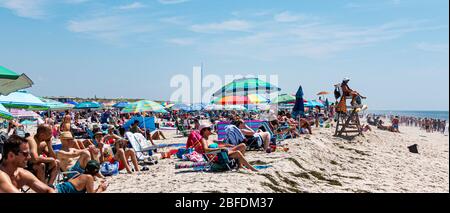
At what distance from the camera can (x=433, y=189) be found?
838 cm

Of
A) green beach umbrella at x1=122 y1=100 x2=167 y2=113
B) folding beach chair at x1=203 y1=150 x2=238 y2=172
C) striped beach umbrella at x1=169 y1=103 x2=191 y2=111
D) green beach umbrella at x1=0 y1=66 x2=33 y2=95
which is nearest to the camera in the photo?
folding beach chair at x1=203 y1=150 x2=238 y2=172

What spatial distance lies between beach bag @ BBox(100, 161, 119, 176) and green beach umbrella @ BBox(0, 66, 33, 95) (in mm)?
2179

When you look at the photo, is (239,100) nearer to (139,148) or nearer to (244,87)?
(244,87)

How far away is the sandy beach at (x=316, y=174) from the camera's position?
555 centimetres

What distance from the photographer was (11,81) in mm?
7043

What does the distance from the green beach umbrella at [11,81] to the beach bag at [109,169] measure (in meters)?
2.18

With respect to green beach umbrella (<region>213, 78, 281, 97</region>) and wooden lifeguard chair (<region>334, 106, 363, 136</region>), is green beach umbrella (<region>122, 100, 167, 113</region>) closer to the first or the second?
green beach umbrella (<region>213, 78, 281, 97</region>)

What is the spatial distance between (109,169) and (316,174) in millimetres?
4006

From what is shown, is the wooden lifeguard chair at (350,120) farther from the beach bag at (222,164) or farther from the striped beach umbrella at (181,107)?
the striped beach umbrella at (181,107)

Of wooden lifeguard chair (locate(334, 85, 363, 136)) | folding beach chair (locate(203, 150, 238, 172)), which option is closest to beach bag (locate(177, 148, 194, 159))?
folding beach chair (locate(203, 150, 238, 172))

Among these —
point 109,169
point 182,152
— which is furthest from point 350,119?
point 109,169

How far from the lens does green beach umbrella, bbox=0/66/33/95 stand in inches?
268
